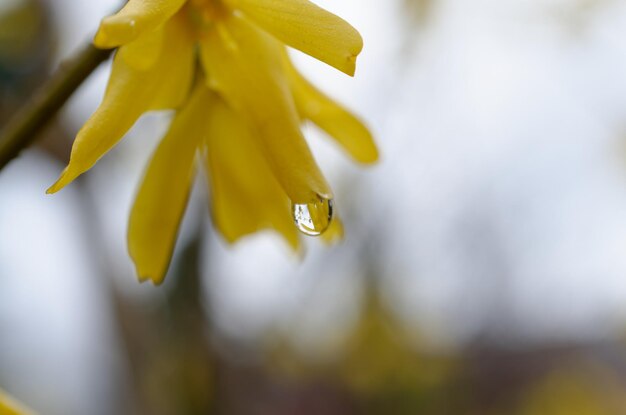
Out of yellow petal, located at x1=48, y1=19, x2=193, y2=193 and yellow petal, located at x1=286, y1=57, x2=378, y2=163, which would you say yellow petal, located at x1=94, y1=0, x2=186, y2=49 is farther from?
yellow petal, located at x1=286, y1=57, x2=378, y2=163

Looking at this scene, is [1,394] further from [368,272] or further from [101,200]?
[368,272]

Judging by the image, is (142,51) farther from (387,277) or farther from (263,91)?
(387,277)

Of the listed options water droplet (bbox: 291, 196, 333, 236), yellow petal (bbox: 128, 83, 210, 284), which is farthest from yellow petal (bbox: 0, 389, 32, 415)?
water droplet (bbox: 291, 196, 333, 236)

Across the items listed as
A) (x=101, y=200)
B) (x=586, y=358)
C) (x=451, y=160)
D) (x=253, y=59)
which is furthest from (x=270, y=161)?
(x=586, y=358)

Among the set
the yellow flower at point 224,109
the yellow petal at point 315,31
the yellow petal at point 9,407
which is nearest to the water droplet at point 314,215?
the yellow flower at point 224,109

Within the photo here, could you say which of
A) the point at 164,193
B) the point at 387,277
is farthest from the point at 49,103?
the point at 387,277

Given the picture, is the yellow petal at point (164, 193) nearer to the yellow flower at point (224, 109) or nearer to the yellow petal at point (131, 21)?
the yellow flower at point (224, 109)
